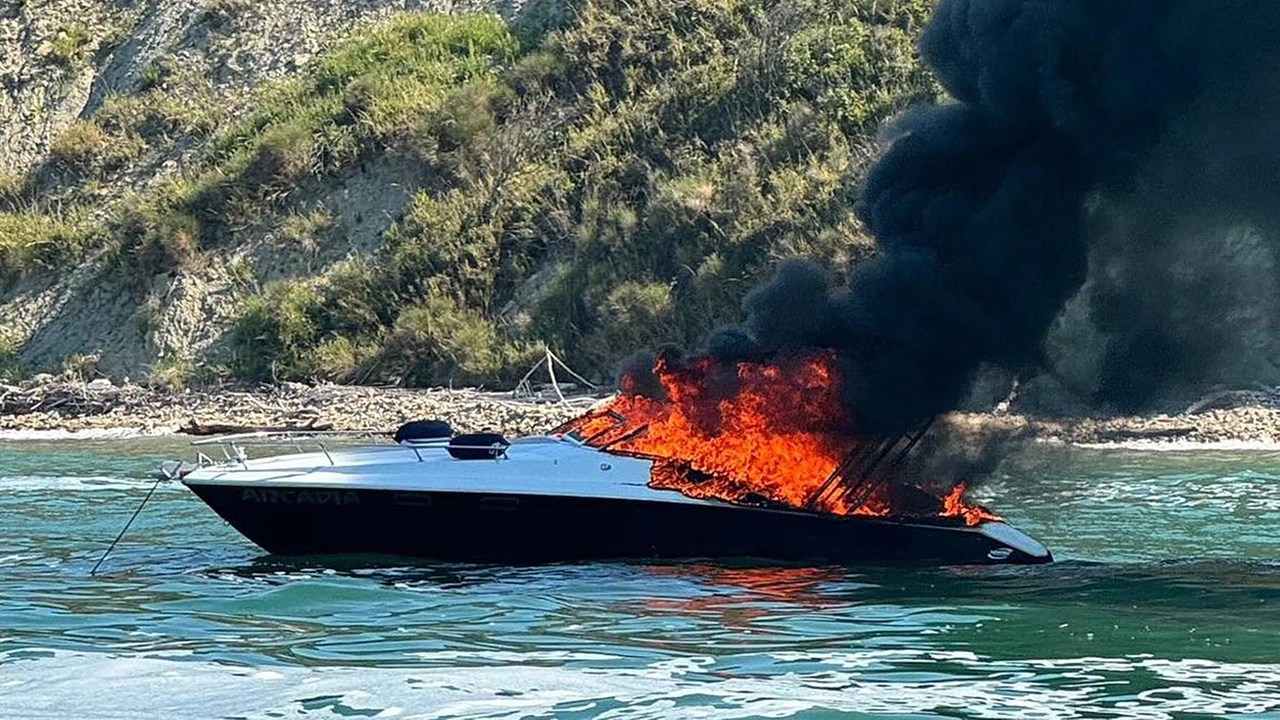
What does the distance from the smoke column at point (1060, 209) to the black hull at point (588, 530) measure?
3.26ft

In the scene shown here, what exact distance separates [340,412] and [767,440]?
18182mm

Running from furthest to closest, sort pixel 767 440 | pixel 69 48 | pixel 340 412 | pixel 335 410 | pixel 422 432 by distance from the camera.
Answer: pixel 69 48 → pixel 335 410 → pixel 340 412 → pixel 422 432 → pixel 767 440

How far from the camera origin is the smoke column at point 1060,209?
16.3 meters

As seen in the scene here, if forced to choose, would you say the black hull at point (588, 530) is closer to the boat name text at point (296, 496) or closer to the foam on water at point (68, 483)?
the boat name text at point (296, 496)

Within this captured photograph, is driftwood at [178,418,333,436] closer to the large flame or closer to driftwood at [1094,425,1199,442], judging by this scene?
driftwood at [1094,425,1199,442]

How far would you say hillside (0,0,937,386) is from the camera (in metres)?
38.4

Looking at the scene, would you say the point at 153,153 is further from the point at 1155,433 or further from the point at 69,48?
the point at 1155,433

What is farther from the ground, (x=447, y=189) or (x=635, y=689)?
(x=447, y=189)

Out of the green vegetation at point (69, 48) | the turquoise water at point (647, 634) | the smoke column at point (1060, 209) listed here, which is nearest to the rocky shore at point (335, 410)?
the turquoise water at point (647, 634)

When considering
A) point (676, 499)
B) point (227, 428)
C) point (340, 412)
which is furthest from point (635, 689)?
point (340, 412)

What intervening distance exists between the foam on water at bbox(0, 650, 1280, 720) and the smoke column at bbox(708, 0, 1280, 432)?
12.9 feet

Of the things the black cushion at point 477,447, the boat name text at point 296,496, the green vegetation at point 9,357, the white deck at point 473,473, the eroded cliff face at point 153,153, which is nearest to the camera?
the white deck at point 473,473

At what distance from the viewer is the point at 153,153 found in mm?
48406

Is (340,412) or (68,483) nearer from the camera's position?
(68,483)
